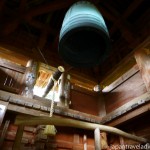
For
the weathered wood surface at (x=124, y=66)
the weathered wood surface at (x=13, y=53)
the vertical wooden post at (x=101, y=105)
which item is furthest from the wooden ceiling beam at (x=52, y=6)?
the vertical wooden post at (x=101, y=105)

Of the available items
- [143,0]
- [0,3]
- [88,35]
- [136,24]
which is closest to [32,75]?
[0,3]

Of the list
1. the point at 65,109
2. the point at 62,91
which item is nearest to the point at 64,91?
the point at 62,91

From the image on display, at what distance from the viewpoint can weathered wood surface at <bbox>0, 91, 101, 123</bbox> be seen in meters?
4.06

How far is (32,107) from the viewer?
427cm

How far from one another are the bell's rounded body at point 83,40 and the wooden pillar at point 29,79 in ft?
8.48

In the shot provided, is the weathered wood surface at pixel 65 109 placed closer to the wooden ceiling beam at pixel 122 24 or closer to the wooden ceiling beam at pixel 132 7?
the wooden ceiling beam at pixel 122 24

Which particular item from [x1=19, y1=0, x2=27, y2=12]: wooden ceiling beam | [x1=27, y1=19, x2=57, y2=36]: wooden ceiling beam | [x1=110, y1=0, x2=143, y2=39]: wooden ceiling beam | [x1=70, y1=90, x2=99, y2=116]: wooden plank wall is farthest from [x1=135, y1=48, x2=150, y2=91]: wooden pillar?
[x1=19, y1=0, x2=27, y2=12]: wooden ceiling beam

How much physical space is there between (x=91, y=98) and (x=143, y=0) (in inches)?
124

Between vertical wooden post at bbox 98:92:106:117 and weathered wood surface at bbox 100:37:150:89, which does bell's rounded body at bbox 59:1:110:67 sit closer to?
weathered wood surface at bbox 100:37:150:89

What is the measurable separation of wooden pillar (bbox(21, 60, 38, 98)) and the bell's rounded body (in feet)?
8.48

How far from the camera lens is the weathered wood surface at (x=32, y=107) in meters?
4.06

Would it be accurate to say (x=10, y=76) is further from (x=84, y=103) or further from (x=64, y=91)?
(x=84, y=103)

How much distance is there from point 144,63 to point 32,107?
2838mm

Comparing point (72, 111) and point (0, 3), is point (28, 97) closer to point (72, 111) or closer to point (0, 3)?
point (72, 111)
